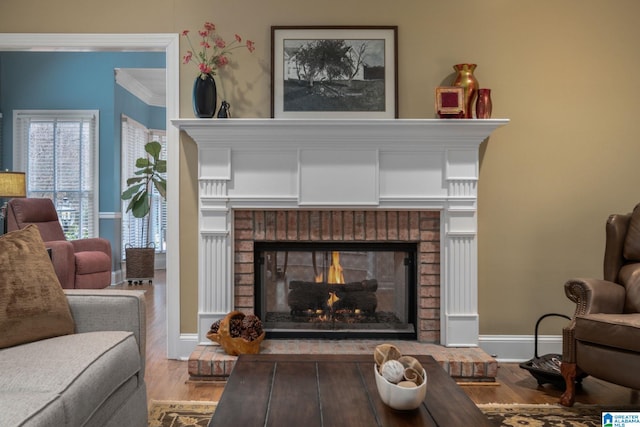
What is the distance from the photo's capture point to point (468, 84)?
3.17 m

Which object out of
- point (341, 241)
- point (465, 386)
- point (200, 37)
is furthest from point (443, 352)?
point (200, 37)

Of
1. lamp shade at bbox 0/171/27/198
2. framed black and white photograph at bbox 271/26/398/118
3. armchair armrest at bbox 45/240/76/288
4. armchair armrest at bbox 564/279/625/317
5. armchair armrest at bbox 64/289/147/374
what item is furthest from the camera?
armchair armrest at bbox 45/240/76/288

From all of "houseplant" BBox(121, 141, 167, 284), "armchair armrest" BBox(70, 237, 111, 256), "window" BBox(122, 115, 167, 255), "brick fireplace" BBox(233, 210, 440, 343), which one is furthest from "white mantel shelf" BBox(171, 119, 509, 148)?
"window" BBox(122, 115, 167, 255)

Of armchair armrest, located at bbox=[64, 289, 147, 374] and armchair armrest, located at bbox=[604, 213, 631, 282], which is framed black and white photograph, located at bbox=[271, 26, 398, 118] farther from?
armchair armrest, located at bbox=[64, 289, 147, 374]

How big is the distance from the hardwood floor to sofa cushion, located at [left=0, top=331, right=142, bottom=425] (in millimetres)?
803

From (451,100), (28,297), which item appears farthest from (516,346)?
(28,297)

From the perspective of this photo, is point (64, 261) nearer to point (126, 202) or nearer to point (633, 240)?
point (126, 202)

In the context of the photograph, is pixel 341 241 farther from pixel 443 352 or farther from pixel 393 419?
pixel 393 419

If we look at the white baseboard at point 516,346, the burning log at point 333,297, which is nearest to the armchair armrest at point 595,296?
the white baseboard at point 516,346

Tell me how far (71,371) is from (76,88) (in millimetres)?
5755

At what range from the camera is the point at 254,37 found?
330 cm

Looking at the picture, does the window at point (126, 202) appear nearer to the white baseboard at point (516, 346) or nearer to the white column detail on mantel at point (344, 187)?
the white column detail on mantel at point (344, 187)

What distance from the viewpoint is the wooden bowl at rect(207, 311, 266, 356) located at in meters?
2.94

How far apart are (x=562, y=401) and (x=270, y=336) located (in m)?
1.76
